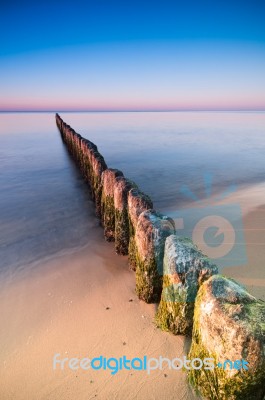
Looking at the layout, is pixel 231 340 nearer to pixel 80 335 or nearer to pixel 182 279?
pixel 182 279

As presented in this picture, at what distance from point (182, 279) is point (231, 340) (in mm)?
888

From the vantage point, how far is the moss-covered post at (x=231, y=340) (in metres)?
1.94

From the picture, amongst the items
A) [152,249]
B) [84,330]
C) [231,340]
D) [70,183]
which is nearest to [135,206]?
[152,249]

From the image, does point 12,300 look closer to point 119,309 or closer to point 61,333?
point 61,333

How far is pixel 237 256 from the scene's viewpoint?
5.09 meters

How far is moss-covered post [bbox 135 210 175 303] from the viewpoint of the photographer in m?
3.39

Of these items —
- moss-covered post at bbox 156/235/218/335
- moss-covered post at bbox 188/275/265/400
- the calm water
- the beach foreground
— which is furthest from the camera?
the calm water

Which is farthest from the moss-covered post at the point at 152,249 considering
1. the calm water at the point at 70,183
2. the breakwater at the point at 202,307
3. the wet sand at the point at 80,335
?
the calm water at the point at 70,183

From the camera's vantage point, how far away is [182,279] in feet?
9.27

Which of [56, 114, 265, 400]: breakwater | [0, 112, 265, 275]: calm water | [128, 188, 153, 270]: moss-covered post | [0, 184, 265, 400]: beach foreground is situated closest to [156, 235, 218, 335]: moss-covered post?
[56, 114, 265, 400]: breakwater

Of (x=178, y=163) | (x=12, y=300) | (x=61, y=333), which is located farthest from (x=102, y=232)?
(x=178, y=163)

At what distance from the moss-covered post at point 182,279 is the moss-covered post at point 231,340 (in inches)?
14.1

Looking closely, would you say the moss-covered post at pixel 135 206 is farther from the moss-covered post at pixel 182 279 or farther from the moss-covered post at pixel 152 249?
the moss-covered post at pixel 182 279

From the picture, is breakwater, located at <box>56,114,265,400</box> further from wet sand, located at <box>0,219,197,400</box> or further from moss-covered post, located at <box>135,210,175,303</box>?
wet sand, located at <box>0,219,197,400</box>
